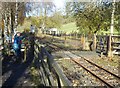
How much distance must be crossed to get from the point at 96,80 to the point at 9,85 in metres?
3.77

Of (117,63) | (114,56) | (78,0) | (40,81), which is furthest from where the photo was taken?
(78,0)

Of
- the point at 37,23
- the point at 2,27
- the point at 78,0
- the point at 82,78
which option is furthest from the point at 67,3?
the point at 37,23

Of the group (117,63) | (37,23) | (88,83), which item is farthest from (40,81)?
(37,23)

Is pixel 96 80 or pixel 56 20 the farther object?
pixel 56 20

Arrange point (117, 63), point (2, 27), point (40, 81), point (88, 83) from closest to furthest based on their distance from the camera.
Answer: point (40, 81) < point (88, 83) < point (117, 63) < point (2, 27)

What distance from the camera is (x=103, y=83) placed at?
430 inches

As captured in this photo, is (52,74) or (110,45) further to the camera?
(110,45)

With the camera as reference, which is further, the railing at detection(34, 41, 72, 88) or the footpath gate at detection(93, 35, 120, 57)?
the footpath gate at detection(93, 35, 120, 57)

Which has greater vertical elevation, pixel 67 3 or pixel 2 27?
pixel 67 3

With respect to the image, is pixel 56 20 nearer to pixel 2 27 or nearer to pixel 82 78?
pixel 2 27

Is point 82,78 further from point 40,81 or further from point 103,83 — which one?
point 40,81

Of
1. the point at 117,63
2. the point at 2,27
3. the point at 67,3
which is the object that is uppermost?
the point at 67,3

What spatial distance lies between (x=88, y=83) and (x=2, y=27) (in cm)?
2430

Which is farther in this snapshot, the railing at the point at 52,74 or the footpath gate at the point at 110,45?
the footpath gate at the point at 110,45
